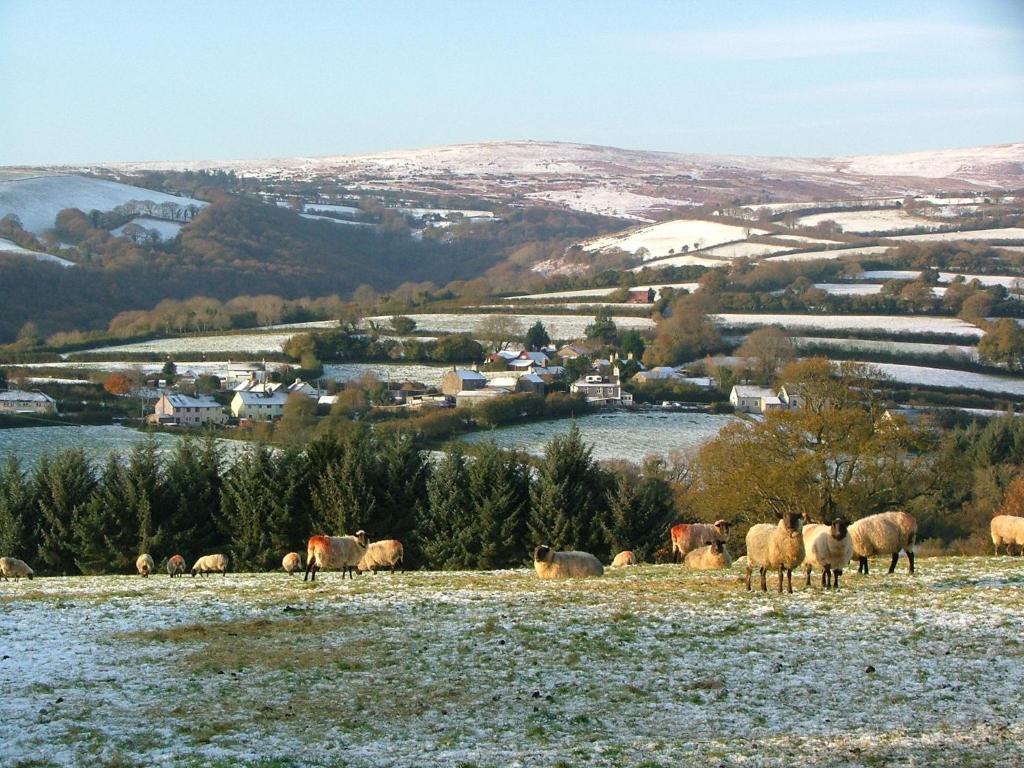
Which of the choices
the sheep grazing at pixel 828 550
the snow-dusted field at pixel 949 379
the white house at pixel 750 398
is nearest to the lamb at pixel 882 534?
the sheep grazing at pixel 828 550

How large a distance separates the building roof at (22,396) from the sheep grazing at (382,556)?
6618 centimetres

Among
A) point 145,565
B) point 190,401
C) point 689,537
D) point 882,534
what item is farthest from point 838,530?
point 190,401

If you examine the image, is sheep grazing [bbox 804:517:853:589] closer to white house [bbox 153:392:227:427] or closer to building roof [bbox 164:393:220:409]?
white house [bbox 153:392:227:427]

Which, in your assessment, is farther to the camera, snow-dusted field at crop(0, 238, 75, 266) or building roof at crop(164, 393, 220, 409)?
snow-dusted field at crop(0, 238, 75, 266)

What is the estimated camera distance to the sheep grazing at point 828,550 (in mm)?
20766

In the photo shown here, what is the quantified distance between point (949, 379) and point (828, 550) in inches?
3230

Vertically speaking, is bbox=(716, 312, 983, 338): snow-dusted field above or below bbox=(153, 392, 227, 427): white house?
above

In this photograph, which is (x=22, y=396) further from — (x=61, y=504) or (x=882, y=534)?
(x=882, y=534)

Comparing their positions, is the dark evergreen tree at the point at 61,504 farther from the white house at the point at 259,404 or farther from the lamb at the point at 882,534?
the white house at the point at 259,404

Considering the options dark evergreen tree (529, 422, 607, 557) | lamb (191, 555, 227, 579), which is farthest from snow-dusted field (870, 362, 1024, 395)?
lamb (191, 555, 227, 579)

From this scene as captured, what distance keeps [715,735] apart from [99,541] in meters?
32.8

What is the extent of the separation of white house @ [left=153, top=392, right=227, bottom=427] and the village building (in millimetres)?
7339

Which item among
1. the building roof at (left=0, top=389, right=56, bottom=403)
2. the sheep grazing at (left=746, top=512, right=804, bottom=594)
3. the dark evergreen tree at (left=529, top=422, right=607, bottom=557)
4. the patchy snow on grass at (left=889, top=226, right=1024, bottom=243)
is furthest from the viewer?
the patchy snow on grass at (left=889, top=226, right=1024, bottom=243)

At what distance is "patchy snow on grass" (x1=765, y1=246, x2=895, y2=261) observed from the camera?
15788 cm
